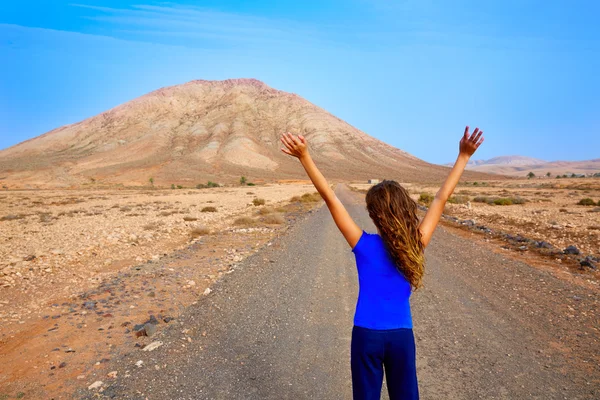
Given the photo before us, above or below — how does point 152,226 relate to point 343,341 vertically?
above

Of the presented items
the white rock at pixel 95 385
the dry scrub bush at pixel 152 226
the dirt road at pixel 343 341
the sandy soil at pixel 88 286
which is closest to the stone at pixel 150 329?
the sandy soil at pixel 88 286

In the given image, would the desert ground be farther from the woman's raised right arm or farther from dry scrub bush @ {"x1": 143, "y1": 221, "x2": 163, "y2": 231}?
the woman's raised right arm

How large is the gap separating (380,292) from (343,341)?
3590 mm

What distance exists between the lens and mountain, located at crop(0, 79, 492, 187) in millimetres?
112050

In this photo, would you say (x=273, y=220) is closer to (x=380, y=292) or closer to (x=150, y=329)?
(x=150, y=329)

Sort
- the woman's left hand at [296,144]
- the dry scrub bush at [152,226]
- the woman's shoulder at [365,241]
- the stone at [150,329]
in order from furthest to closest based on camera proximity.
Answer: the dry scrub bush at [152,226] < the stone at [150,329] < the woman's left hand at [296,144] < the woman's shoulder at [365,241]

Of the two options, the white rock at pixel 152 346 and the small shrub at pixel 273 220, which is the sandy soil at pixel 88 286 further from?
the small shrub at pixel 273 220

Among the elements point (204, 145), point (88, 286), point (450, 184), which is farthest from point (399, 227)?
point (204, 145)

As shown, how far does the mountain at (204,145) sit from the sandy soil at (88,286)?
81713mm

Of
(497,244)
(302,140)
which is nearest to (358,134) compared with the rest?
(497,244)

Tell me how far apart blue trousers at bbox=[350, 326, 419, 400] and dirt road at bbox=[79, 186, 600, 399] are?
2.06 meters

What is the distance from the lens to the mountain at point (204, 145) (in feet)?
368

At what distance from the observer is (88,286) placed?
8820mm

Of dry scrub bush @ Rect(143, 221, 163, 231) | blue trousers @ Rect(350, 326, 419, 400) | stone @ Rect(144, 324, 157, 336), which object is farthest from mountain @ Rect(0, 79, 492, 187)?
blue trousers @ Rect(350, 326, 419, 400)
